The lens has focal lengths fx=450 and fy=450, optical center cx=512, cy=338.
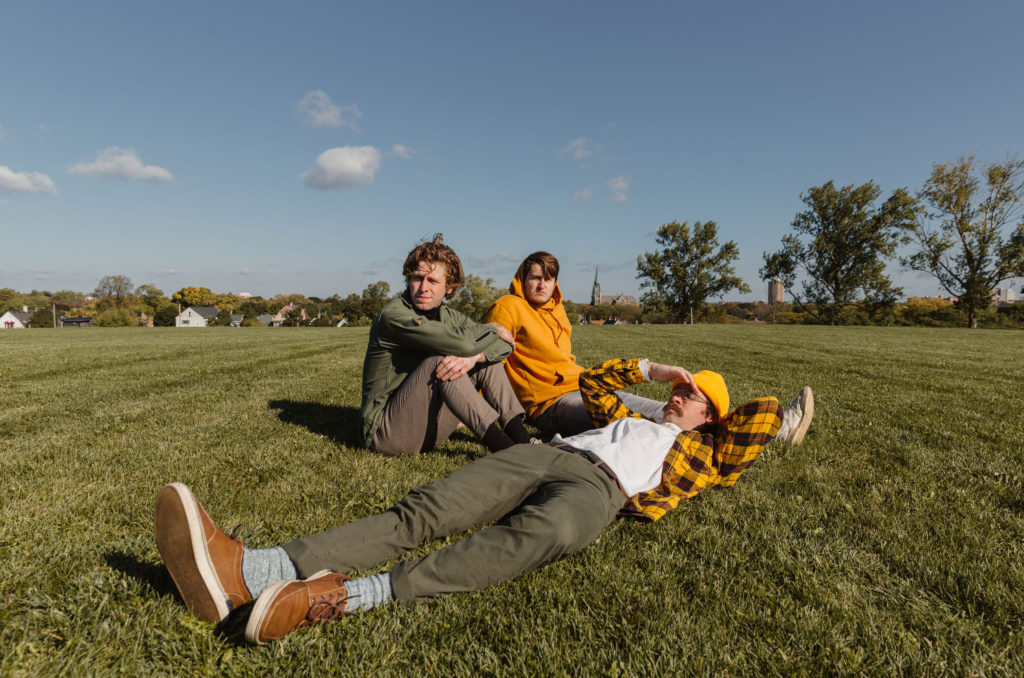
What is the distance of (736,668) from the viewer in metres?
1.71

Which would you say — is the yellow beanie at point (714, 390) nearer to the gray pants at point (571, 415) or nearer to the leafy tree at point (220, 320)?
the gray pants at point (571, 415)

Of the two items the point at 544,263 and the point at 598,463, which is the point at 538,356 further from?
the point at 598,463

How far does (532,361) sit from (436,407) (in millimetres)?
1274

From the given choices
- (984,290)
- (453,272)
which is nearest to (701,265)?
(984,290)

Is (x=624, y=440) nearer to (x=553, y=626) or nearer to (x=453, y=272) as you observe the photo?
(x=553, y=626)

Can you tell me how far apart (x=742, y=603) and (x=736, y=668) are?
1.36ft

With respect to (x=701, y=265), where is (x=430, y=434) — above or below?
below

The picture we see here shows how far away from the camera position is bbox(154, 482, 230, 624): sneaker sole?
1.84 m

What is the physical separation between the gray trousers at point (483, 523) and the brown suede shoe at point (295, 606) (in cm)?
23

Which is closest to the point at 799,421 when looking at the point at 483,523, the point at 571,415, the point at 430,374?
the point at 571,415

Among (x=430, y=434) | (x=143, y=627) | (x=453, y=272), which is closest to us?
(x=143, y=627)

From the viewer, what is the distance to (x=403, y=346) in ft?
12.8

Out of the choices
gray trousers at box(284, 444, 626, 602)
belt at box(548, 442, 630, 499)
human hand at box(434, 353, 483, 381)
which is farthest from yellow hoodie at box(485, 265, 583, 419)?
gray trousers at box(284, 444, 626, 602)

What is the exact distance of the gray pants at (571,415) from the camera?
168 inches
